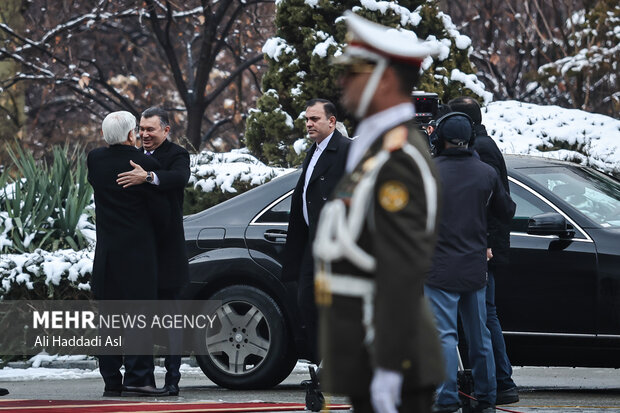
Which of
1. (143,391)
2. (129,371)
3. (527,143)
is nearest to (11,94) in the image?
(527,143)

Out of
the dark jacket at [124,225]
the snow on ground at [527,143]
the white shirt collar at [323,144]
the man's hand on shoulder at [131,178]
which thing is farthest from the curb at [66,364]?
the white shirt collar at [323,144]

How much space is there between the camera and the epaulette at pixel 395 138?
3.52m

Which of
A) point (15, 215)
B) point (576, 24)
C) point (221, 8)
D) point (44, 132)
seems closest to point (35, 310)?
point (15, 215)

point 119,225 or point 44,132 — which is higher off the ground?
point 44,132

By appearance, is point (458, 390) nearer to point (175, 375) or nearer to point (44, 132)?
point (175, 375)

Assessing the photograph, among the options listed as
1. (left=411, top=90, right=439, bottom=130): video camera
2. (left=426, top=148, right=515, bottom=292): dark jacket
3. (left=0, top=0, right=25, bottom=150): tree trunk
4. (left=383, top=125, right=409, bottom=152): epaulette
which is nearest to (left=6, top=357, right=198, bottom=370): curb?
(left=411, top=90, right=439, bottom=130): video camera

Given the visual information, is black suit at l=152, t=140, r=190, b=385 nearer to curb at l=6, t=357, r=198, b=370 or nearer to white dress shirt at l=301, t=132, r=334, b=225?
white dress shirt at l=301, t=132, r=334, b=225

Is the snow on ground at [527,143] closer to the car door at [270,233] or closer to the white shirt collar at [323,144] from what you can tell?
the car door at [270,233]

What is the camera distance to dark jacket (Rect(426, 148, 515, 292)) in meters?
7.24

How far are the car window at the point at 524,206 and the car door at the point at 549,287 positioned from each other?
0.48ft

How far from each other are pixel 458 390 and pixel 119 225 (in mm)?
2499

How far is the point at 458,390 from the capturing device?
25.3ft

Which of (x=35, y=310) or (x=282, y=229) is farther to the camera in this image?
(x=35, y=310)

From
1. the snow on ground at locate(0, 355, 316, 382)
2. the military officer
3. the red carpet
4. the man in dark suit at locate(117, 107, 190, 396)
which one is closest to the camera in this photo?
the military officer
